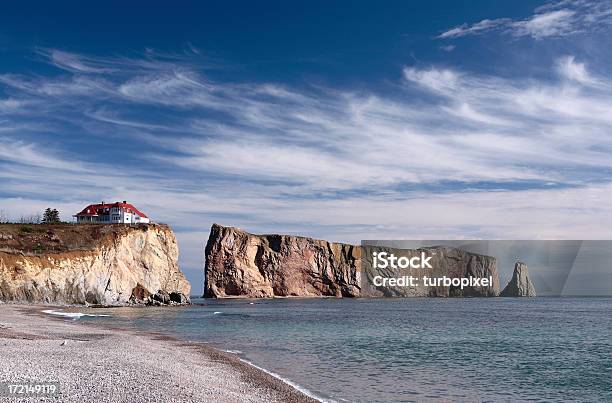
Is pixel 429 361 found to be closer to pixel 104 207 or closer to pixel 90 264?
pixel 90 264

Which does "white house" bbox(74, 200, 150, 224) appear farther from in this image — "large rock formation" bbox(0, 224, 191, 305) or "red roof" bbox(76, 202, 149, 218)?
"large rock formation" bbox(0, 224, 191, 305)

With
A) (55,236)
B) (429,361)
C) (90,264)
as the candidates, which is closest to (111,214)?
(55,236)

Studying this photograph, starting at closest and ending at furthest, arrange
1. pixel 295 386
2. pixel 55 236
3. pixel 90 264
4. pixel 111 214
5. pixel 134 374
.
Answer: pixel 134 374 < pixel 295 386 < pixel 90 264 < pixel 55 236 < pixel 111 214

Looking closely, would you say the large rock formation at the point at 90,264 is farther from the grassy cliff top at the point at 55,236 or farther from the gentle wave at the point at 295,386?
the gentle wave at the point at 295,386

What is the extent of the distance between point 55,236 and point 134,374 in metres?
104

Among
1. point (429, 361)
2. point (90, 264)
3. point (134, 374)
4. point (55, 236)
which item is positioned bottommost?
point (429, 361)

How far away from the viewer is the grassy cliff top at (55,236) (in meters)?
104

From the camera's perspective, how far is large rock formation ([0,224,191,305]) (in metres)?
91.9

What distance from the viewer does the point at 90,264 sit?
104312mm

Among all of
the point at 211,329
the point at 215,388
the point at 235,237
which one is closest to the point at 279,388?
the point at 215,388

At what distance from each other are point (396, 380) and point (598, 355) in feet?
71.0

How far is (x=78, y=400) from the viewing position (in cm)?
1645

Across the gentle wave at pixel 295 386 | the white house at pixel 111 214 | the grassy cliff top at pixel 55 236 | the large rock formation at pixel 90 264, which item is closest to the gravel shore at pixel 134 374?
the gentle wave at pixel 295 386

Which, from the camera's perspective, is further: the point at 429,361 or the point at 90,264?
the point at 90,264
